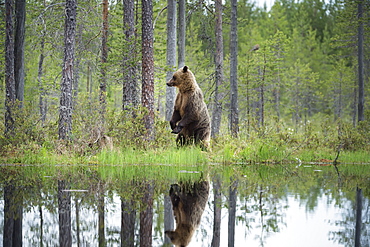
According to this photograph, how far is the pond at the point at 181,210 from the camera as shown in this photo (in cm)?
363

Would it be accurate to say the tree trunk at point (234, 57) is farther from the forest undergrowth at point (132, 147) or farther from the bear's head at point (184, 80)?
the bear's head at point (184, 80)

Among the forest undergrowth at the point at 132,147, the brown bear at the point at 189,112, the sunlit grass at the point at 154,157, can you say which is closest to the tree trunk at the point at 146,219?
the sunlit grass at the point at 154,157

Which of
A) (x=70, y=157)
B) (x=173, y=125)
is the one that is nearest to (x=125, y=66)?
(x=173, y=125)

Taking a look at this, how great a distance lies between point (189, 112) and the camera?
→ 36.2 ft

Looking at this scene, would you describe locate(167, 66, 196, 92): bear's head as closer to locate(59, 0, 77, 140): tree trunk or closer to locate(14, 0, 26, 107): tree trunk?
locate(59, 0, 77, 140): tree trunk

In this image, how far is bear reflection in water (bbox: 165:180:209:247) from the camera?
142 inches

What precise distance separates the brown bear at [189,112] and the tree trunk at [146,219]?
4.97 meters

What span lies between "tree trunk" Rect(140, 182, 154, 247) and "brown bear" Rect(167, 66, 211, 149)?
4967 mm

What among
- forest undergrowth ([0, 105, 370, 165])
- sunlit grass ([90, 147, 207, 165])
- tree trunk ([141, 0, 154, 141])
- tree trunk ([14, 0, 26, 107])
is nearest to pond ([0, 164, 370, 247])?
sunlit grass ([90, 147, 207, 165])

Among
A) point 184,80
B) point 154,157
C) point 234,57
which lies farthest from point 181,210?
point 234,57

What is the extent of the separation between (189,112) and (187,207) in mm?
6272

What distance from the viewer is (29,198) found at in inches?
221

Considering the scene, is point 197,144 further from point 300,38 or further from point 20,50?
point 300,38

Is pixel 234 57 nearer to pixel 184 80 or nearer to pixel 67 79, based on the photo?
pixel 184 80
